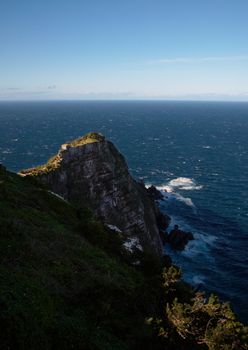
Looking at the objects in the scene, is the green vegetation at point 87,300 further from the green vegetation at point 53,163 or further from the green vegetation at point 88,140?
the green vegetation at point 88,140

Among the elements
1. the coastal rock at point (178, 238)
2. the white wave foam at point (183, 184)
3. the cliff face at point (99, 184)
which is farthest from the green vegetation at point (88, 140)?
the white wave foam at point (183, 184)

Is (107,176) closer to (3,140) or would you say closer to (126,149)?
(126,149)

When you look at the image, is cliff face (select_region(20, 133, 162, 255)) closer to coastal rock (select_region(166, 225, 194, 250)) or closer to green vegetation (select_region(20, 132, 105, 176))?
green vegetation (select_region(20, 132, 105, 176))

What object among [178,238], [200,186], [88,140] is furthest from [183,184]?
[88,140]

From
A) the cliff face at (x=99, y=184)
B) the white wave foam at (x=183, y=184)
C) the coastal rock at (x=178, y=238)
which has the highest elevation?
the cliff face at (x=99, y=184)

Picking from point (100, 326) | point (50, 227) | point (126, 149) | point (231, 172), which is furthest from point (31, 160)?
point (100, 326)

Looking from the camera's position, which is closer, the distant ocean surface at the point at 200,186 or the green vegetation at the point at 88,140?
the distant ocean surface at the point at 200,186
